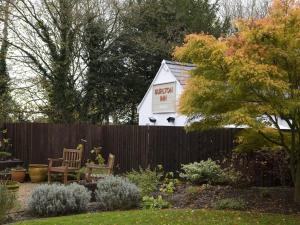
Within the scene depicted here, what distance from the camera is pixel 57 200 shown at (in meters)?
9.15

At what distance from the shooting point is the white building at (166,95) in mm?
17609

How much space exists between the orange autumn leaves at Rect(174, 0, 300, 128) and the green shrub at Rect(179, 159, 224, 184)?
307 centimetres

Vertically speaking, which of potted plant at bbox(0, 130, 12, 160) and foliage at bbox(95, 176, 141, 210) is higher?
potted plant at bbox(0, 130, 12, 160)

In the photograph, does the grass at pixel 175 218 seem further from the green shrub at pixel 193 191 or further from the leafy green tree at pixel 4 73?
the leafy green tree at pixel 4 73

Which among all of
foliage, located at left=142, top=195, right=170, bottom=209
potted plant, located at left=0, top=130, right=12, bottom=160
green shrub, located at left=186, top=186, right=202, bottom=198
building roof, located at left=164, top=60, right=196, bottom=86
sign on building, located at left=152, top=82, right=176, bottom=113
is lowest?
foliage, located at left=142, top=195, right=170, bottom=209

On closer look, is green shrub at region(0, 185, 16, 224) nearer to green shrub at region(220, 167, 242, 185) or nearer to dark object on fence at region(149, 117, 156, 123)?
green shrub at region(220, 167, 242, 185)

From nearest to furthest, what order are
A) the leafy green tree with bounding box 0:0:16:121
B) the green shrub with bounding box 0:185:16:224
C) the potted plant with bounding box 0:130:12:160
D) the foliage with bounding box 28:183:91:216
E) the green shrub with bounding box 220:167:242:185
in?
1. the green shrub with bounding box 0:185:16:224
2. the foliage with bounding box 28:183:91:216
3. the green shrub with bounding box 220:167:242:185
4. the potted plant with bounding box 0:130:12:160
5. the leafy green tree with bounding box 0:0:16:121

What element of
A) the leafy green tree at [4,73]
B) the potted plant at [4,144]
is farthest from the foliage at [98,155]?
the leafy green tree at [4,73]

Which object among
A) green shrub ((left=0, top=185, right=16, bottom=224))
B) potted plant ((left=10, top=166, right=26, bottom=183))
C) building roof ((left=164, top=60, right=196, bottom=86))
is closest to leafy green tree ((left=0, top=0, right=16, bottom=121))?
potted plant ((left=10, top=166, right=26, bottom=183))

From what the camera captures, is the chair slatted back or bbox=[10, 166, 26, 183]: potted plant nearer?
the chair slatted back

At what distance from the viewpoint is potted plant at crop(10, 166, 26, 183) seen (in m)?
14.8

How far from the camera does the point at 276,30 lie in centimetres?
814

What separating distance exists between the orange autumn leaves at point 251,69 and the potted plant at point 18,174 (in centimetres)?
804

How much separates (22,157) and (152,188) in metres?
7.35
